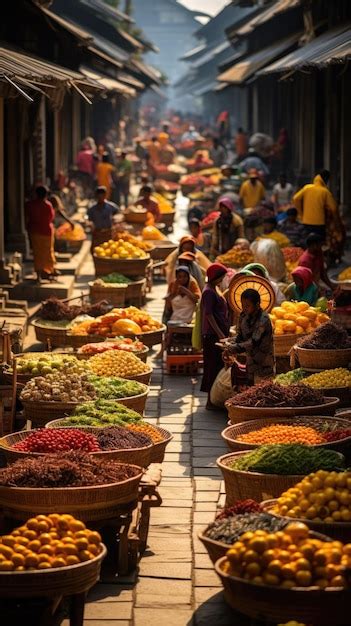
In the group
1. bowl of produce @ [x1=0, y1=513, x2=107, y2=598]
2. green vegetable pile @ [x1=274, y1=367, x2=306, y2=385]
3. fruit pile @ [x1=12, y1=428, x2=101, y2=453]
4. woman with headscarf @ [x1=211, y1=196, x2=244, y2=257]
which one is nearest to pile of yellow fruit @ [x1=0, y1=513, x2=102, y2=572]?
bowl of produce @ [x1=0, y1=513, x2=107, y2=598]

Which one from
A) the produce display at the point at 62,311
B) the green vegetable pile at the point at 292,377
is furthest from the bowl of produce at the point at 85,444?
the produce display at the point at 62,311

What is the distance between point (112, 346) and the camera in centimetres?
1301

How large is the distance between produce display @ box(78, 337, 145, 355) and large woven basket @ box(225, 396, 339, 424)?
248 cm

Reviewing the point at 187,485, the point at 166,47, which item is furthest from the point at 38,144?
the point at 166,47

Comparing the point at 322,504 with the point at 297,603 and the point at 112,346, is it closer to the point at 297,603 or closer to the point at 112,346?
the point at 297,603

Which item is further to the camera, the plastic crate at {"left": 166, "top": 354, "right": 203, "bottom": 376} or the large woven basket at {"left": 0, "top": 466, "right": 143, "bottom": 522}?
the plastic crate at {"left": 166, "top": 354, "right": 203, "bottom": 376}

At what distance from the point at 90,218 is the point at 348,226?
15.0 feet

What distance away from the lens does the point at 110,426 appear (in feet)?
31.8

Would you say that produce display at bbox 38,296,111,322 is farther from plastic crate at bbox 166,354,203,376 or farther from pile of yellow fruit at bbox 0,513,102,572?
pile of yellow fruit at bbox 0,513,102,572

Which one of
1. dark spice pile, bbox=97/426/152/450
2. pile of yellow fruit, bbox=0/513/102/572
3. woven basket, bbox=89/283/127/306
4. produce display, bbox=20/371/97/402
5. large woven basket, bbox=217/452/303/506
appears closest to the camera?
pile of yellow fruit, bbox=0/513/102/572

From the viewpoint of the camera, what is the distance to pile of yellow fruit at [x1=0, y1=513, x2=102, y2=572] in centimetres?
713

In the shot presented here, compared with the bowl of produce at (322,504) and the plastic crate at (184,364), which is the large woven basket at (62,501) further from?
the plastic crate at (184,364)

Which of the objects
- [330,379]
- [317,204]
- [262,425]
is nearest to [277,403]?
[262,425]

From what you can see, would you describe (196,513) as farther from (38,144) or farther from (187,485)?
(38,144)
